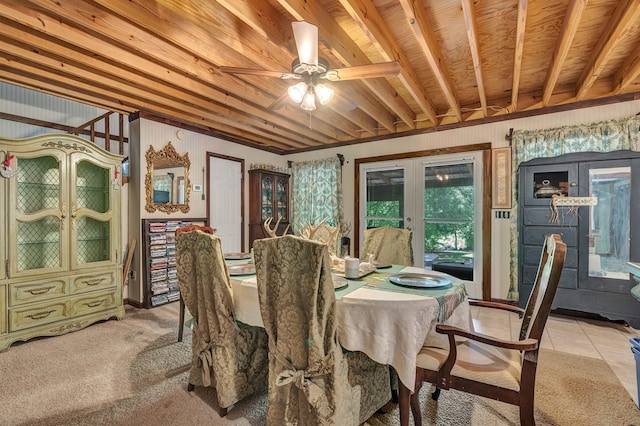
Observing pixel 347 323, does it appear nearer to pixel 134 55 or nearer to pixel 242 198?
pixel 134 55

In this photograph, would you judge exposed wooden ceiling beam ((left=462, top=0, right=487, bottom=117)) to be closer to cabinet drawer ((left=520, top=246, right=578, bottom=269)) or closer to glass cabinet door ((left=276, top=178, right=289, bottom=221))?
cabinet drawer ((left=520, top=246, right=578, bottom=269))

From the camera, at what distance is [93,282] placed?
3.12 metres

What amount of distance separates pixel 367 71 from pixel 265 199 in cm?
361

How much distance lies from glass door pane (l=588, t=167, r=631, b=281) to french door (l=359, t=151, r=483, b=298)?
1.12 m

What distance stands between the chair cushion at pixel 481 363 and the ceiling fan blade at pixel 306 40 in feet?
5.93

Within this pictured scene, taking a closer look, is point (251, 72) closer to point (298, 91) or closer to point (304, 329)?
point (298, 91)

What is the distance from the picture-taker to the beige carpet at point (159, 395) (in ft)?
5.62

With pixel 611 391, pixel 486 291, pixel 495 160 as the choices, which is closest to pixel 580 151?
pixel 495 160

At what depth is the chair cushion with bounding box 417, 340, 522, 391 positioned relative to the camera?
1.35 meters

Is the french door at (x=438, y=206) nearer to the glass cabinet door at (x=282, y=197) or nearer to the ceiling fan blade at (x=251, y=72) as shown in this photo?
the glass cabinet door at (x=282, y=197)

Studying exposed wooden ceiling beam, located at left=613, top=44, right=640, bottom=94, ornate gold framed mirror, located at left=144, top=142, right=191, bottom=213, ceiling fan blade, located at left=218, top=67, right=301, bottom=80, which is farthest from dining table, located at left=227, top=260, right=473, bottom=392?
ornate gold framed mirror, located at left=144, top=142, right=191, bottom=213

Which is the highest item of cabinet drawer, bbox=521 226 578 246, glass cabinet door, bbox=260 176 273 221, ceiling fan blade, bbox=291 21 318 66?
ceiling fan blade, bbox=291 21 318 66

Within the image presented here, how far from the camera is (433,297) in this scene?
1.52m

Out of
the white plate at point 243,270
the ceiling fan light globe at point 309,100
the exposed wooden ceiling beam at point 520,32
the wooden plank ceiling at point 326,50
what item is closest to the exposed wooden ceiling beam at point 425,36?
the wooden plank ceiling at point 326,50
